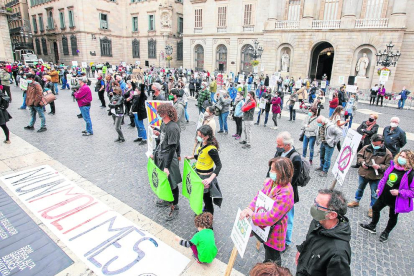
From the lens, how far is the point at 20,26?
55031 mm

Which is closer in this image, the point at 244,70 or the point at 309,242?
the point at 309,242

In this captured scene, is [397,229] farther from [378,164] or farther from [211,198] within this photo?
[211,198]

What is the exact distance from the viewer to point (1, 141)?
7.82 m

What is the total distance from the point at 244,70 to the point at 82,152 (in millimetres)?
31105

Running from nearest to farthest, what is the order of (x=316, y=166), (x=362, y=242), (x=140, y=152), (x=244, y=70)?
(x=362, y=242), (x=316, y=166), (x=140, y=152), (x=244, y=70)

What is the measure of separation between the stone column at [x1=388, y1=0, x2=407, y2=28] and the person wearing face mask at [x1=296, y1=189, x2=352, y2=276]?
94.6 feet

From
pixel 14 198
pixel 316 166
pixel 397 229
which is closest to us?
pixel 397 229

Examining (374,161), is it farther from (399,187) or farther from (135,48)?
(135,48)

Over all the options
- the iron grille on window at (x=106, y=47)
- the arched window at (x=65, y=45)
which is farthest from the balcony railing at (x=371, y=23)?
the arched window at (x=65, y=45)

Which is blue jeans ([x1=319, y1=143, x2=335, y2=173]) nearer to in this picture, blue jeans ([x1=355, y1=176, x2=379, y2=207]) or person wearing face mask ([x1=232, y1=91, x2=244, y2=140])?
blue jeans ([x1=355, y1=176, x2=379, y2=207])

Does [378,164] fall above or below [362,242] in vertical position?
above

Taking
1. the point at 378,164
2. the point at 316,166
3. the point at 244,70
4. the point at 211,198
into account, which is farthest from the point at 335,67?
the point at 211,198

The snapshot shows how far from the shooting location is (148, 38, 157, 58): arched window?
4200cm

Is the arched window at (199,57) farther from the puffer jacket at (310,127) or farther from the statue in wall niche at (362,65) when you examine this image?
the puffer jacket at (310,127)
